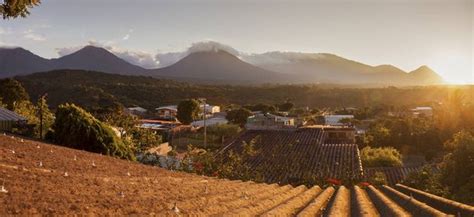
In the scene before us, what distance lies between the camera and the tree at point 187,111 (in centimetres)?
5394

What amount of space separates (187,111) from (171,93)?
35.1 metres

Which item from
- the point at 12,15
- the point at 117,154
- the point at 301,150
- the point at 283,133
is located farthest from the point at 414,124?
the point at 12,15

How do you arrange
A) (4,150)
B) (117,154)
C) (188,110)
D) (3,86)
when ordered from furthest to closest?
(188,110) → (3,86) → (117,154) → (4,150)

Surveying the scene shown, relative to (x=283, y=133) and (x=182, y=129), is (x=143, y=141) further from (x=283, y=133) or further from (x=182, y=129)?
(x=182, y=129)

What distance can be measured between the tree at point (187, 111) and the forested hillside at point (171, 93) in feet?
46.1

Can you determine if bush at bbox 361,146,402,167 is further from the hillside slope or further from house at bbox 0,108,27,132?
the hillside slope

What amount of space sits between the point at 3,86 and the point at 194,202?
1471 inches

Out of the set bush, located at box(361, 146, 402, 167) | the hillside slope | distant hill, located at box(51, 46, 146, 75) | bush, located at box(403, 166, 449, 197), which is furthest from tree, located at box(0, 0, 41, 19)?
distant hill, located at box(51, 46, 146, 75)

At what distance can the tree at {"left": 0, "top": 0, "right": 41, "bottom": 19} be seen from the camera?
9.70 m

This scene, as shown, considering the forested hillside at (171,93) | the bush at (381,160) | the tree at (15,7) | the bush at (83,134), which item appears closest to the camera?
the tree at (15,7)

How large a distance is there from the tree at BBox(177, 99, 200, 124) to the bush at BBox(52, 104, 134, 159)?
38.2 m

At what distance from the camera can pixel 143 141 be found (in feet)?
65.8

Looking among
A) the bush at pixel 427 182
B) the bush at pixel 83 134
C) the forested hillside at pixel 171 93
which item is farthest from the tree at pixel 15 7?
the forested hillside at pixel 171 93

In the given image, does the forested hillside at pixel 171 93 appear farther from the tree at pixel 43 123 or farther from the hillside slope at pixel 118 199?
the hillside slope at pixel 118 199
